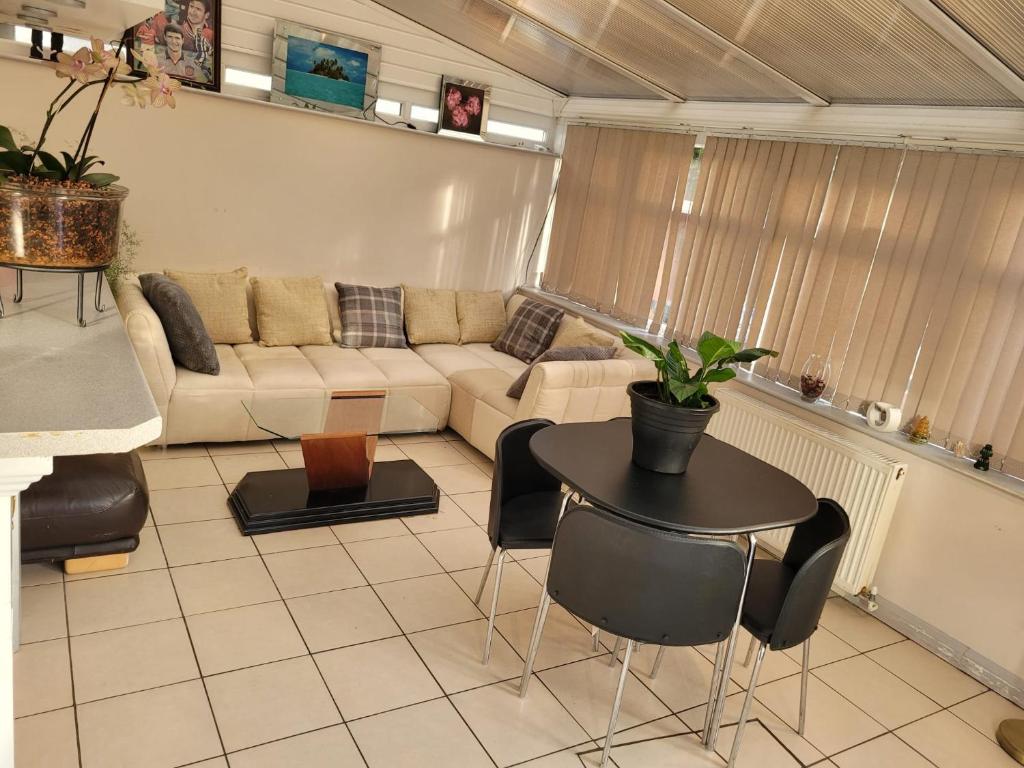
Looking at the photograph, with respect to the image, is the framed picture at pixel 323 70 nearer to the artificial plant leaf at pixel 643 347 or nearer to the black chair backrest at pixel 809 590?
the artificial plant leaf at pixel 643 347

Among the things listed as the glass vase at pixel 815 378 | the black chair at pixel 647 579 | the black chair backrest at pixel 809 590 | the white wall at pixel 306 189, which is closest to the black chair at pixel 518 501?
the black chair at pixel 647 579

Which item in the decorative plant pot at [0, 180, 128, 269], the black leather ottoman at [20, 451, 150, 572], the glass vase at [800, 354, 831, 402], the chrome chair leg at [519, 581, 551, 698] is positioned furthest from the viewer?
the glass vase at [800, 354, 831, 402]

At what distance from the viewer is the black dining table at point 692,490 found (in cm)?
244

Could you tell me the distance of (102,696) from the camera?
256 cm

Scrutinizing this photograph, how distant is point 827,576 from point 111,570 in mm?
2792

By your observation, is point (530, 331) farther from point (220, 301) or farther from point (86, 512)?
point (86, 512)

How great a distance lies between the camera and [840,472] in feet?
12.8

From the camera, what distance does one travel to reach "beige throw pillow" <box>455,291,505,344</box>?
6.18 meters

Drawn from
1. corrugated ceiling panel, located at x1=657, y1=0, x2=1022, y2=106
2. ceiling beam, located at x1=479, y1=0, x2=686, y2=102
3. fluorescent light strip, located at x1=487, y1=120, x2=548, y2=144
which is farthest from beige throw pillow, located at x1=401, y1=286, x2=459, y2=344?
corrugated ceiling panel, located at x1=657, y1=0, x2=1022, y2=106

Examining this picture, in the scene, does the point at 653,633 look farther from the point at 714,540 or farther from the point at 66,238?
the point at 66,238

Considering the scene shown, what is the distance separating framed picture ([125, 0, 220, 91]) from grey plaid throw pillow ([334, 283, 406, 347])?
1.62 m

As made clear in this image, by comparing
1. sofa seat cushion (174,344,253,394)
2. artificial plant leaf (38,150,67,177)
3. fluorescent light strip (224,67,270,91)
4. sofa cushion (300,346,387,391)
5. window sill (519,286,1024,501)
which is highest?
fluorescent light strip (224,67,270,91)

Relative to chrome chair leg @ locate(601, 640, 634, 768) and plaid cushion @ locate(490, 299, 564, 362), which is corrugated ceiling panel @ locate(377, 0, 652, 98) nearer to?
plaid cushion @ locate(490, 299, 564, 362)

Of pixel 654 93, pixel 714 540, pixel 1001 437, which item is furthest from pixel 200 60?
pixel 1001 437
